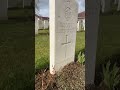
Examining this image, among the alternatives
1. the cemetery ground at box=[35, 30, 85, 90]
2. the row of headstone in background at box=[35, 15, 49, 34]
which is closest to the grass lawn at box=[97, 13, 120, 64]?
the cemetery ground at box=[35, 30, 85, 90]

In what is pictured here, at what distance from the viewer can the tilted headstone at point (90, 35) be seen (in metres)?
4.90

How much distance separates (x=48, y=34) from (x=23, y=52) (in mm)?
481

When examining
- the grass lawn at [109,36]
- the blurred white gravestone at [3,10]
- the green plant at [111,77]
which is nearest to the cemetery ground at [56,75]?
the green plant at [111,77]

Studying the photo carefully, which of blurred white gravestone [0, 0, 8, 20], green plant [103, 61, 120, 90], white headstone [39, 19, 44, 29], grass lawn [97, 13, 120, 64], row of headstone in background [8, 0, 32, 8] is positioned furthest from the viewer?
grass lawn [97, 13, 120, 64]

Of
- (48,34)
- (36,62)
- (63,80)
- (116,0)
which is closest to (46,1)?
(48,34)

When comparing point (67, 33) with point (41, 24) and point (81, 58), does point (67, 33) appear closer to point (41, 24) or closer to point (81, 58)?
point (81, 58)

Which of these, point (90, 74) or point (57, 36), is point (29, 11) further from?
point (90, 74)

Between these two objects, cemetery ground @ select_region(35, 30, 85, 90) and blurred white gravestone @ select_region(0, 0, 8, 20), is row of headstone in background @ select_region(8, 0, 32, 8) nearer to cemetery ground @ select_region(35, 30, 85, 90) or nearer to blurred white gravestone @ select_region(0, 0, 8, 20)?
blurred white gravestone @ select_region(0, 0, 8, 20)

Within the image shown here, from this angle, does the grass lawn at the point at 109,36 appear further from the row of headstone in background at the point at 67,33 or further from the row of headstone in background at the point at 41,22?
the row of headstone in background at the point at 41,22

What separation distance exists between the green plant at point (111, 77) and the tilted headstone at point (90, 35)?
195 mm

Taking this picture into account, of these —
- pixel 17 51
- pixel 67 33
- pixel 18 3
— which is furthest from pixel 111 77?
pixel 18 3

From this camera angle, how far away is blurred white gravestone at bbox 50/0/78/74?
14.6ft

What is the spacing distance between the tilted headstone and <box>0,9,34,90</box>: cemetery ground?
2.40ft

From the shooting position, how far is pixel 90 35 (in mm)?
4934
